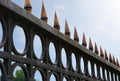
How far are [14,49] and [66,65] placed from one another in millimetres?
5251

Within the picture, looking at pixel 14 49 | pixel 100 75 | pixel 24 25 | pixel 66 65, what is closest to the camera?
pixel 14 49

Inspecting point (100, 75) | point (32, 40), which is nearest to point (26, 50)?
point (32, 40)

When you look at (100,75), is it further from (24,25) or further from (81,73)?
(24,25)

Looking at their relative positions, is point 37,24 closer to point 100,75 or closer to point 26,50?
point 26,50

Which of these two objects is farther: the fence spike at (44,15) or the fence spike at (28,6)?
the fence spike at (44,15)

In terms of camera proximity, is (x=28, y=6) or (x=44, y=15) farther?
(x=44, y=15)

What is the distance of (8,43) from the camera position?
13742mm

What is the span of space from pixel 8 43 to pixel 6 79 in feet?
4.85

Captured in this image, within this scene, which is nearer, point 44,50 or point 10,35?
point 10,35

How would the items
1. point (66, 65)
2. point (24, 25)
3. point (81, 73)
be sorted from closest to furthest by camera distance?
point (24, 25), point (66, 65), point (81, 73)

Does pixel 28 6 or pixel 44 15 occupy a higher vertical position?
pixel 44 15

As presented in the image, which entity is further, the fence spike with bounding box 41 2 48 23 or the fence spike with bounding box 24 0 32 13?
the fence spike with bounding box 41 2 48 23

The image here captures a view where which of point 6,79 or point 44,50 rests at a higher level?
point 44,50

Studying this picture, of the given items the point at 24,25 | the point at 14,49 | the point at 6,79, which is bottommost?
the point at 6,79
